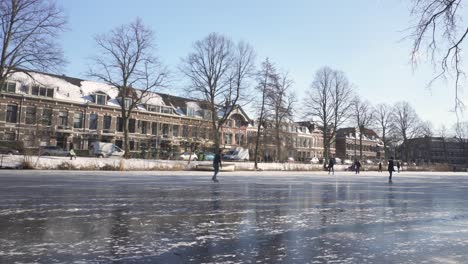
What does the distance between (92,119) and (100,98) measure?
11.8ft

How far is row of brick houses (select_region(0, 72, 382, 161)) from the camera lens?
45312 mm

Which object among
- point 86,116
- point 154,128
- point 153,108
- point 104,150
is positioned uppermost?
point 153,108

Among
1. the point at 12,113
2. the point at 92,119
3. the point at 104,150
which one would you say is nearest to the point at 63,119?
the point at 92,119

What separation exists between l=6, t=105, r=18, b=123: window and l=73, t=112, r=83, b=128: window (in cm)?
756

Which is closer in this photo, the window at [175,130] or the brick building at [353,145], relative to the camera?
the window at [175,130]

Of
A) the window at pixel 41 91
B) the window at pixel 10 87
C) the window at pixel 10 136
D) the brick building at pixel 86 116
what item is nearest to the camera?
the brick building at pixel 86 116

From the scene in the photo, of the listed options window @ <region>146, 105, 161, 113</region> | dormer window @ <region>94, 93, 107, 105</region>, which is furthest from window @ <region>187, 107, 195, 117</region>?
dormer window @ <region>94, 93, 107, 105</region>

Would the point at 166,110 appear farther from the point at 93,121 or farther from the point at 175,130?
the point at 93,121

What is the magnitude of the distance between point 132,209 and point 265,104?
36789mm

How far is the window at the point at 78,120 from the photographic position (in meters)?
53.4

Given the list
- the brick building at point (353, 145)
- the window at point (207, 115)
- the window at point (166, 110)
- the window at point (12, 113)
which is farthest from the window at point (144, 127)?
the brick building at point (353, 145)

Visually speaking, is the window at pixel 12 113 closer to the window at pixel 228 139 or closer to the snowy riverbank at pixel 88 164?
the snowy riverbank at pixel 88 164

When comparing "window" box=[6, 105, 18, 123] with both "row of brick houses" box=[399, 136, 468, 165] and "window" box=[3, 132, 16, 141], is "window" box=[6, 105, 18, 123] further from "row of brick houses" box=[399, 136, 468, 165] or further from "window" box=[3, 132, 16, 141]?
"row of brick houses" box=[399, 136, 468, 165]

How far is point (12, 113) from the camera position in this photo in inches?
1880
